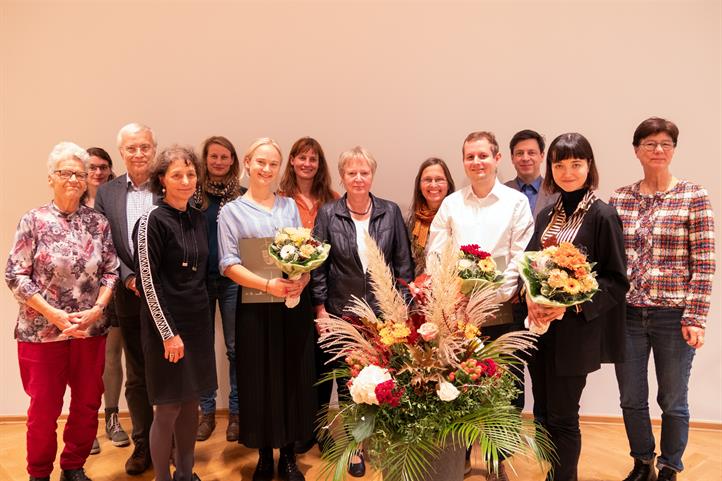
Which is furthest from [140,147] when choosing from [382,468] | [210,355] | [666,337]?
[666,337]

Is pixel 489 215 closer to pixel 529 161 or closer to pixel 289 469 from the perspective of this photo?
pixel 529 161

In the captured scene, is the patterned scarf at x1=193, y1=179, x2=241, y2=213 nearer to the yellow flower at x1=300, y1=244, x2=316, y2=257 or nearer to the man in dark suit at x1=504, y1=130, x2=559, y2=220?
the yellow flower at x1=300, y1=244, x2=316, y2=257

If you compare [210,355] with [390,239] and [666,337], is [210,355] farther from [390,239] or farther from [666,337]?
[666,337]

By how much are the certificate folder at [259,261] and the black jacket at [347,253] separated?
0.30 metres

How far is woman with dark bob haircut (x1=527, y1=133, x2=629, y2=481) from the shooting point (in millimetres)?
2217

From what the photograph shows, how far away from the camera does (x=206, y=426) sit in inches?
143

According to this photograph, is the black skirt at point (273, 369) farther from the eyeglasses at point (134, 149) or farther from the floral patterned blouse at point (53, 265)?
the eyeglasses at point (134, 149)

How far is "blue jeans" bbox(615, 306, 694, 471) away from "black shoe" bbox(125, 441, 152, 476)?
2.88 meters

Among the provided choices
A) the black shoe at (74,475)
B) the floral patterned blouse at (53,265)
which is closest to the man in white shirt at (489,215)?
the floral patterned blouse at (53,265)

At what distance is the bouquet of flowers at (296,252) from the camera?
2.35 m

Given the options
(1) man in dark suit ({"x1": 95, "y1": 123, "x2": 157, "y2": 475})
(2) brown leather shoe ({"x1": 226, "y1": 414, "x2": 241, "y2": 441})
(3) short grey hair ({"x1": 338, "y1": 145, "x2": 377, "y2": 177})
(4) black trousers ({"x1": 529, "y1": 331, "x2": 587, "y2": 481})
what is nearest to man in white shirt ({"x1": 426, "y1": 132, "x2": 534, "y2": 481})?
(4) black trousers ({"x1": 529, "y1": 331, "x2": 587, "y2": 481})

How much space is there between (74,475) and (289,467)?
121cm

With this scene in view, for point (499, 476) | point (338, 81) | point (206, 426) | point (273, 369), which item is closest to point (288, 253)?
point (273, 369)

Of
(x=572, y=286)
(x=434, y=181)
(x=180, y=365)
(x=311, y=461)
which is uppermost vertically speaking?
(x=434, y=181)
